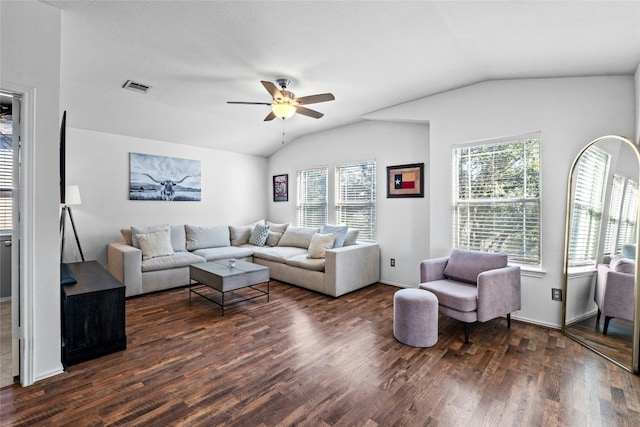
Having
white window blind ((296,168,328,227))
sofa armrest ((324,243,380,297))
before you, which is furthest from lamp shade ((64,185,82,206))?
white window blind ((296,168,328,227))

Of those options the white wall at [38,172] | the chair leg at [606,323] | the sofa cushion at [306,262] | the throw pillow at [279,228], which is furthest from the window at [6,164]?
the chair leg at [606,323]

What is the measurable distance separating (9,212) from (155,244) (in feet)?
6.79

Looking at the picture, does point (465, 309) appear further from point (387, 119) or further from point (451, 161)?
point (387, 119)

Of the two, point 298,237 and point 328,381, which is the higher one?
point 298,237

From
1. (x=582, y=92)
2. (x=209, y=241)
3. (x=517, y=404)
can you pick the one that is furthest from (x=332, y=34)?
(x=209, y=241)

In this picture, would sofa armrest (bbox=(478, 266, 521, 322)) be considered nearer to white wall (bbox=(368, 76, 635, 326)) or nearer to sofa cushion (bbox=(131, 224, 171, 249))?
white wall (bbox=(368, 76, 635, 326))

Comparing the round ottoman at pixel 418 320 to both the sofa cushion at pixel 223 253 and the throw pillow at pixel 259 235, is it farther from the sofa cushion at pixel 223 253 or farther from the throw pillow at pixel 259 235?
the throw pillow at pixel 259 235

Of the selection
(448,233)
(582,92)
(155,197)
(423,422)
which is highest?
(582,92)

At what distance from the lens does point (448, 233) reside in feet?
12.5

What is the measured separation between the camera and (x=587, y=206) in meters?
2.79

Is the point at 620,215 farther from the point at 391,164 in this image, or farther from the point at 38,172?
the point at 38,172

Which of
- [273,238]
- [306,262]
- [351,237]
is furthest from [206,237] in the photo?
[351,237]

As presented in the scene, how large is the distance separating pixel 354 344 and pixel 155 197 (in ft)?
13.9

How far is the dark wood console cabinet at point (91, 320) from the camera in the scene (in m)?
2.31
